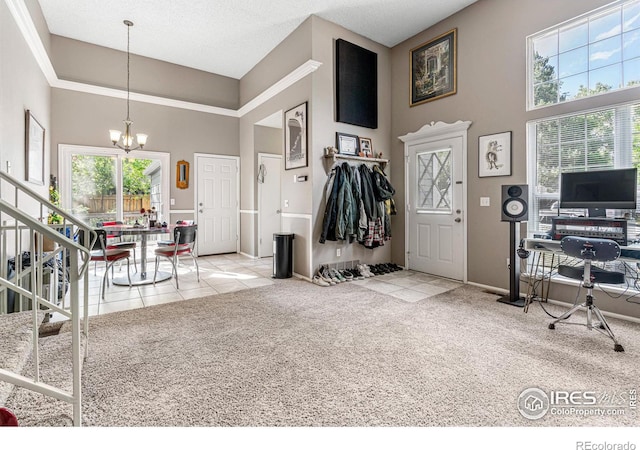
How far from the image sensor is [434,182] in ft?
15.1

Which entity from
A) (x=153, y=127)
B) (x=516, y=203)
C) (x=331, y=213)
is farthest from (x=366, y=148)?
(x=153, y=127)

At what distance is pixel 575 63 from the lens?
3.26 meters

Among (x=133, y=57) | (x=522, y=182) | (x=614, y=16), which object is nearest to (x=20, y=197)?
(x=133, y=57)

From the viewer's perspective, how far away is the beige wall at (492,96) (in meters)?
3.52

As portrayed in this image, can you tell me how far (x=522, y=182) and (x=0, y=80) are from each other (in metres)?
5.35

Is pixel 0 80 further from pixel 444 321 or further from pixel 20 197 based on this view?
pixel 444 321

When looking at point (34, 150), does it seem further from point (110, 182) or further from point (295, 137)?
point (295, 137)

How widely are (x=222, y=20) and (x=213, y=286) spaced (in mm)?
3829

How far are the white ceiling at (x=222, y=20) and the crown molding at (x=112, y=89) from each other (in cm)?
67

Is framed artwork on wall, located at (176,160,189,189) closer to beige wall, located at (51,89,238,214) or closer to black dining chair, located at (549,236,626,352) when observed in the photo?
beige wall, located at (51,89,238,214)

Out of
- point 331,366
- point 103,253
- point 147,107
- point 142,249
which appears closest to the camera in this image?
point 331,366

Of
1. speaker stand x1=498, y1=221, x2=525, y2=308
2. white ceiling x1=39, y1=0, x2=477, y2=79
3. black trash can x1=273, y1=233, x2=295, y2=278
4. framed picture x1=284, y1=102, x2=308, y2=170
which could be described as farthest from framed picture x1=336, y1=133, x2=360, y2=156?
speaker stand x1=498, y1=221, x2=525, y2=308

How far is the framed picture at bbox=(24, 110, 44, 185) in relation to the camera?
3580 millimetres
